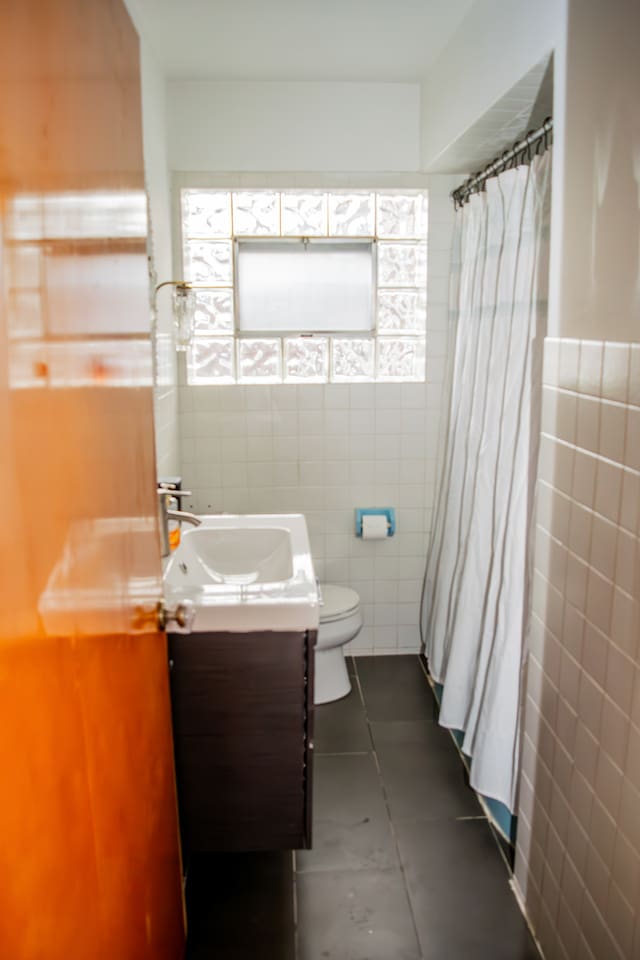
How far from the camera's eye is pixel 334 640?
123 inches

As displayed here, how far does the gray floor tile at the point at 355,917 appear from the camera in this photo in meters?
1.98

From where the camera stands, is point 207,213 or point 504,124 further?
point 207,213

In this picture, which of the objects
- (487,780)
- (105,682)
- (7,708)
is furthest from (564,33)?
(487,780)

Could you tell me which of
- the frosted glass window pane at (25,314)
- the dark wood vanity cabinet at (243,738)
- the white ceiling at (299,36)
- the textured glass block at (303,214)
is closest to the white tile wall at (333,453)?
the textured glass block at (303,214)

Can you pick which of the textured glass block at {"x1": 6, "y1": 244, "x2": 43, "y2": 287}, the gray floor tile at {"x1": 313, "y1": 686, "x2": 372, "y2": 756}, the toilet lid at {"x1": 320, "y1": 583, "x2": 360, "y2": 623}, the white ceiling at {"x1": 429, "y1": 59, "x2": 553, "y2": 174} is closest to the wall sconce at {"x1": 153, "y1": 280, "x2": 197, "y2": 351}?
the white ceiling at {"x1": 429, "y1": 59, "x2": 553, "y2": 174}

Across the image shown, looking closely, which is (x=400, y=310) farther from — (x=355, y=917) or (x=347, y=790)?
(x=355, y=917)

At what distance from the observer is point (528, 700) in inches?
80.4

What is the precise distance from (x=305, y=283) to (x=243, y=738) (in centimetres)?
206

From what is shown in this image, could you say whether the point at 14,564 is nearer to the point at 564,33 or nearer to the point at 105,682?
the point at 105,682

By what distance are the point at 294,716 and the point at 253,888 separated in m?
0.56

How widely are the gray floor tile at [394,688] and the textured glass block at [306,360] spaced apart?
4.38ft

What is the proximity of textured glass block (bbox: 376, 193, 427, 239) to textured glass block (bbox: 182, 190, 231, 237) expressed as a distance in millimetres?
664

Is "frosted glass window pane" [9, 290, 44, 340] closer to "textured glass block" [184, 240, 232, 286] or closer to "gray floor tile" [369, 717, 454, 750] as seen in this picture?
"gray floor tile" [369, 717, 454, 750]

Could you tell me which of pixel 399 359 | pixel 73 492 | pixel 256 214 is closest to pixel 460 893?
pixel 73 492
